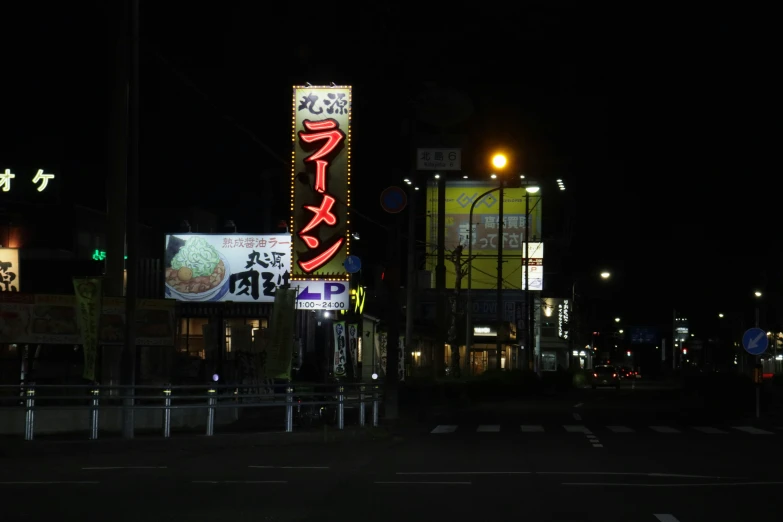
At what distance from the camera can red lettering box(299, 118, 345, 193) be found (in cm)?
2650

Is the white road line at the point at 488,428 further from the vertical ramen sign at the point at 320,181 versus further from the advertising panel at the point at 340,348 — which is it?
the advertising panel at the point at 340,348

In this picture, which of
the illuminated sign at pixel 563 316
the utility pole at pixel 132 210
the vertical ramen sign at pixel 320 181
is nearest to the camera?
the utility pole at pixel 132 210

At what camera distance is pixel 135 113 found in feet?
64.1

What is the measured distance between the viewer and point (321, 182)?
26547mm

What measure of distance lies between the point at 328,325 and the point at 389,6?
1127cm

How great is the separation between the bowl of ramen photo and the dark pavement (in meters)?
→ 11.7

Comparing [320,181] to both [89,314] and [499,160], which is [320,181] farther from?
[89,314]

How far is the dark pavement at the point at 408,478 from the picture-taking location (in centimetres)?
1062

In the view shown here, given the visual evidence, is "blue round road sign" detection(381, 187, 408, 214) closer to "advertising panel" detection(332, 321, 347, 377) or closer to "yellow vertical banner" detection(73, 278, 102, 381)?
"yellow vertical banner" detection(73, 278, 102, 381)

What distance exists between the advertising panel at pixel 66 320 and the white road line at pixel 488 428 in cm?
803

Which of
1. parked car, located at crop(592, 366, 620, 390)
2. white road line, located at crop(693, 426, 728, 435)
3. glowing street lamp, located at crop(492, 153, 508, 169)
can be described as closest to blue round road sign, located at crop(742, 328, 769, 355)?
white road line, located at crop(693, 426, 728, 435)

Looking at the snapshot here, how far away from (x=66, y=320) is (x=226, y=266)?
12.3 metres

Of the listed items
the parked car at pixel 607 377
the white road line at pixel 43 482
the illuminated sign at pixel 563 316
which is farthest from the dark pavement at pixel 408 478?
the illuminated sign at pixel 563 316

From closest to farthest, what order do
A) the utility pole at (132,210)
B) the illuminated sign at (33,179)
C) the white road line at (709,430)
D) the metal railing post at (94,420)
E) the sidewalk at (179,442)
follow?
the sidewalk at (179,442) → the metal railing post at (94,420) → the utility pole at (132,210) → the white road line at (709,430) → the illuminated sign at (33,179)
